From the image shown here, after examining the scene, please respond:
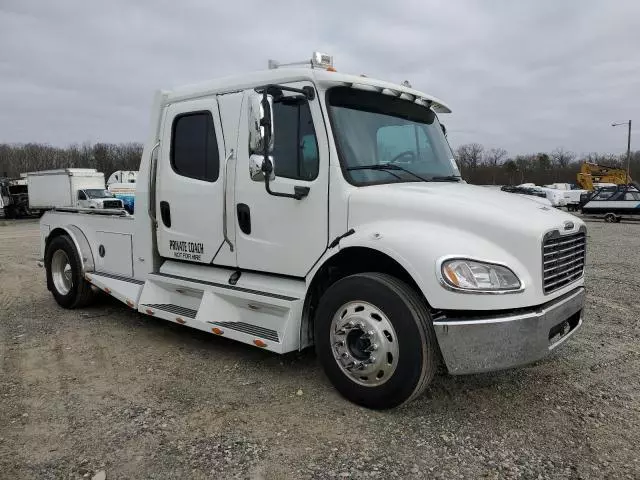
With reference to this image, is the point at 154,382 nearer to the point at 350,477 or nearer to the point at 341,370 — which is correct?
the point at 341,370

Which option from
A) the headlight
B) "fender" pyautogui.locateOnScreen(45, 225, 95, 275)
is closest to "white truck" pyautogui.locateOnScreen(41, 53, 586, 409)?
the headlight

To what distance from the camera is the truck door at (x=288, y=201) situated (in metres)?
4.13

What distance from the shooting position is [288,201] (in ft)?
14.1

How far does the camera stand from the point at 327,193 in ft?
13.4

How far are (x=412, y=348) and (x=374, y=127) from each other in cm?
189

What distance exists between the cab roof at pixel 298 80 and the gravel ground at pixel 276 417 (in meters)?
2.49

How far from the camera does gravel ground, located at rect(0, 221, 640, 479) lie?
313 cm

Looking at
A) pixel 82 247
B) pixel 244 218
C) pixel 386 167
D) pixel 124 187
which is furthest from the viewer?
pixel 124 187

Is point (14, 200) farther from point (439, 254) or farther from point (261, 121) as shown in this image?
point (439, 254)

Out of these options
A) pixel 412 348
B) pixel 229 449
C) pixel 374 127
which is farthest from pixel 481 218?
pixel 229 449

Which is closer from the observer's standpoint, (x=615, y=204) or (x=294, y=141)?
(x=294, y=141)

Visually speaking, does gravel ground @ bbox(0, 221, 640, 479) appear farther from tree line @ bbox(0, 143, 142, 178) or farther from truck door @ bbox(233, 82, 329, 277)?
tree line @ bbox(0, 143, 142, 178)

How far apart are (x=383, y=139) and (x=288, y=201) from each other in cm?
95

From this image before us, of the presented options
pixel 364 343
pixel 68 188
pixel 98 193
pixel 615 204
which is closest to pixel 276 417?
pixel 364 343
